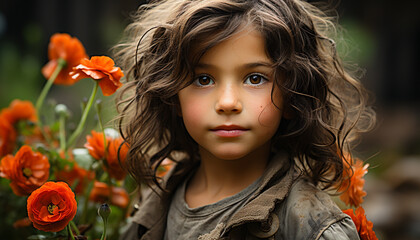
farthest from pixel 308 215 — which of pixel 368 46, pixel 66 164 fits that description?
pixel 368 46

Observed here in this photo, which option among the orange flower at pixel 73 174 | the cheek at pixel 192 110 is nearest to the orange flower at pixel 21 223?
the orange flower at pixel 73 174

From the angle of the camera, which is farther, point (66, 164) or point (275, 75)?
point (66, 164)

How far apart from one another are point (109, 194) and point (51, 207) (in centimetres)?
35

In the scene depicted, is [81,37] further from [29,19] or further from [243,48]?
[243,48]

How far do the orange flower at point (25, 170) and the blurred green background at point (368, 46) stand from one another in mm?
2641

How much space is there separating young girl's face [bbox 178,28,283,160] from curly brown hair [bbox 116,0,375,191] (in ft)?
0.09

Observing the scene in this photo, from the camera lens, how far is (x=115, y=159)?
5.01 feet

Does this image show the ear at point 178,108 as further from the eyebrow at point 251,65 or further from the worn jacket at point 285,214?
the worn jacket at point 285,214

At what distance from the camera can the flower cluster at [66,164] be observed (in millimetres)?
1259

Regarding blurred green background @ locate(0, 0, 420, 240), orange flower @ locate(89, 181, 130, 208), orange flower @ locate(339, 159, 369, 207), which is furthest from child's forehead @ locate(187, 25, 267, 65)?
blurred green background @ locate(0, 0, 420, 240)

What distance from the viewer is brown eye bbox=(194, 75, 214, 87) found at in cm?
131

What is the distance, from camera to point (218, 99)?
49.7 inches

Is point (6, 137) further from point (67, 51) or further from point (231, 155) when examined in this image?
point (231, 155)

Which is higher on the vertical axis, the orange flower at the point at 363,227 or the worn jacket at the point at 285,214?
the worn jacket at the point at 285,214
